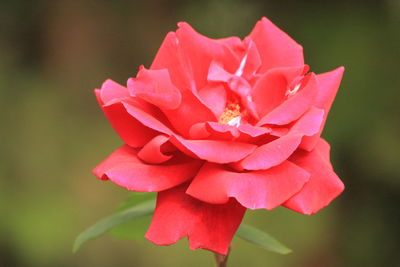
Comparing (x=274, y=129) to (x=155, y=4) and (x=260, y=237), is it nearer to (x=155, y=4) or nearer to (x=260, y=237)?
(x=260, y=237)

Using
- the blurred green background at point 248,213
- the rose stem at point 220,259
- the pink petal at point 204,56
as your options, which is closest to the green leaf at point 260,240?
the rose stem at point 220,259

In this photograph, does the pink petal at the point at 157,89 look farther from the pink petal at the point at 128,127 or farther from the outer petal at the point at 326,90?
the outer petal at the point at 326,90

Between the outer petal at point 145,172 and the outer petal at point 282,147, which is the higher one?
the outer petal at point 282,147

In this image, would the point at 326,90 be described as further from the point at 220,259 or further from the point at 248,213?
the point at 248,213

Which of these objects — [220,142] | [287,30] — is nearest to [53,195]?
[287,30]

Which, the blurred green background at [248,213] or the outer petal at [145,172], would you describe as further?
the blurred green background at [248,213]

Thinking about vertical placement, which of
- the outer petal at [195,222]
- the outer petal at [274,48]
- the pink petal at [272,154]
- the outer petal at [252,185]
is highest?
the outer petal at [274,48]

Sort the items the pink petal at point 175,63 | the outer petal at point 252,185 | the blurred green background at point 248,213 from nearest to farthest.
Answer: the outer petal at point 252,185, the pink petal at point 175,63, the blurred green background at point 248,213
